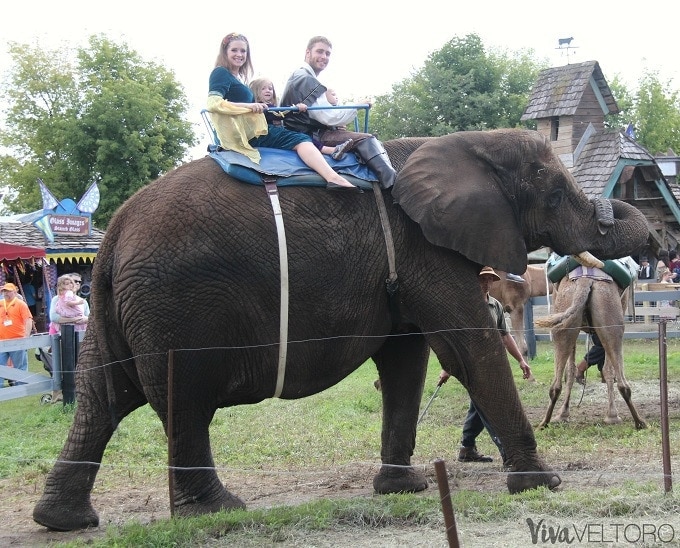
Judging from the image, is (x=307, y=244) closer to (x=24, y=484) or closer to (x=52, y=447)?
(x=24, y=484)

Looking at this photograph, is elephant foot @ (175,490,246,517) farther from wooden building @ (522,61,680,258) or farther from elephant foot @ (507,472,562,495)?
wooden building @ (522,61,680,258)

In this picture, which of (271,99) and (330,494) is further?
(330,494)

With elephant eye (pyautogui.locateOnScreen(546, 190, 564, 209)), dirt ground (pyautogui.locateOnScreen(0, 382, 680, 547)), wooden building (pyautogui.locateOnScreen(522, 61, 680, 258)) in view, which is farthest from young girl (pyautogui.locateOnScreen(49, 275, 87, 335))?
wooden building (pyautogui.locateOnScreen(522, 61, 680, 258))

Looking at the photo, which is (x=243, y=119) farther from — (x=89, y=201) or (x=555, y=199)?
(x=89, y=201)

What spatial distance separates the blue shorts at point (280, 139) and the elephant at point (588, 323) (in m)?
4.58

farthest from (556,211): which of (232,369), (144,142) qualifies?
(144,142)

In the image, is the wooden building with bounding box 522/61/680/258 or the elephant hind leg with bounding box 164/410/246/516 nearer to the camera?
the elephant hind leg with bounding box 164/410/246/516

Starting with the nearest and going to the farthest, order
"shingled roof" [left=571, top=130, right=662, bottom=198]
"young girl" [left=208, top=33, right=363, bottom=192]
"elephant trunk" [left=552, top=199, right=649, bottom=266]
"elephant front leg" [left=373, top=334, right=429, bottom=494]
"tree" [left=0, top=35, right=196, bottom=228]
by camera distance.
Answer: "young girl" [left=208, top=33, right=363, bottom=192]
"elephant trunk" [left=552, top=199, right=649, bottom=266]
"elephant front leg" [left=373, top=334, right=429, bottom=494]
"shingled roof" [left=571, top=130, right=662, bottom=198]
"tree" [left=0, top=35, right=196, bottom=228]

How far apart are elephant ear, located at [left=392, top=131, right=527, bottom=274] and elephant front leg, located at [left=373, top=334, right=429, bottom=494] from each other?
1.09 m

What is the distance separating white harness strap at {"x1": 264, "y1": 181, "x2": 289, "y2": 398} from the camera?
257 inches

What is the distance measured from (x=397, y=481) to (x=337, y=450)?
2.10m

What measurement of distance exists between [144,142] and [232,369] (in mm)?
39931

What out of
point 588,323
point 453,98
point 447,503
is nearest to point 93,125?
point 453,98

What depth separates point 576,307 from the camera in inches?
427
